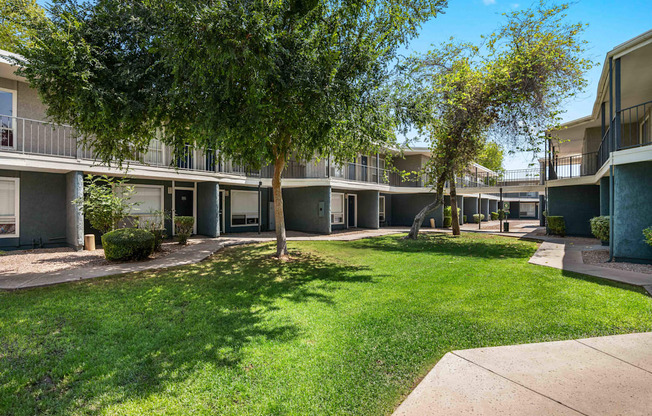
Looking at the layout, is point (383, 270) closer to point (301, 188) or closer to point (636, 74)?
point (636, 74)

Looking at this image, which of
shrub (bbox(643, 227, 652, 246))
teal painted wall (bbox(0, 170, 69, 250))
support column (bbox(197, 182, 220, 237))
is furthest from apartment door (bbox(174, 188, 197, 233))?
shrub (bbox(643, 227, 652, 246))

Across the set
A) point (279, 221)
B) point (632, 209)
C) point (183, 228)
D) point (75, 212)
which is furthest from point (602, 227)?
point (75, 212)

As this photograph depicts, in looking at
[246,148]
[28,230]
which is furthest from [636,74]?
[28,230]

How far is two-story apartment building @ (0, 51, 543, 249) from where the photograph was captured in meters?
10.3

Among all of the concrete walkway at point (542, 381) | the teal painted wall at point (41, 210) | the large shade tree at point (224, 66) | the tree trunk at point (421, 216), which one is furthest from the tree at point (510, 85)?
the teal painted wall at point (41, 210)

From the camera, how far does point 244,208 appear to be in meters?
17.9

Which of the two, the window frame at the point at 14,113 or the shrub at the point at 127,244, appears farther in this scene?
the window frame at the point at 14,113

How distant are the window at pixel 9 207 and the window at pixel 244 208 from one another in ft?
28.2

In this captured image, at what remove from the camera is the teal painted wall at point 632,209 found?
8250 mm

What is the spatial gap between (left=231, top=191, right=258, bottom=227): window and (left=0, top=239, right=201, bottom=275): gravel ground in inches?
256

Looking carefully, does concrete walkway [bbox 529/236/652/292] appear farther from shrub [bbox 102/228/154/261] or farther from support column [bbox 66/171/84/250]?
support column [bbox 66/171/84/250]

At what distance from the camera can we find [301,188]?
18.7 metres

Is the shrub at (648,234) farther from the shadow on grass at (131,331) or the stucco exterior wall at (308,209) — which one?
the stucco exterior wall at (308,209)

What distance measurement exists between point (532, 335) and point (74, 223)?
13.1 meters
